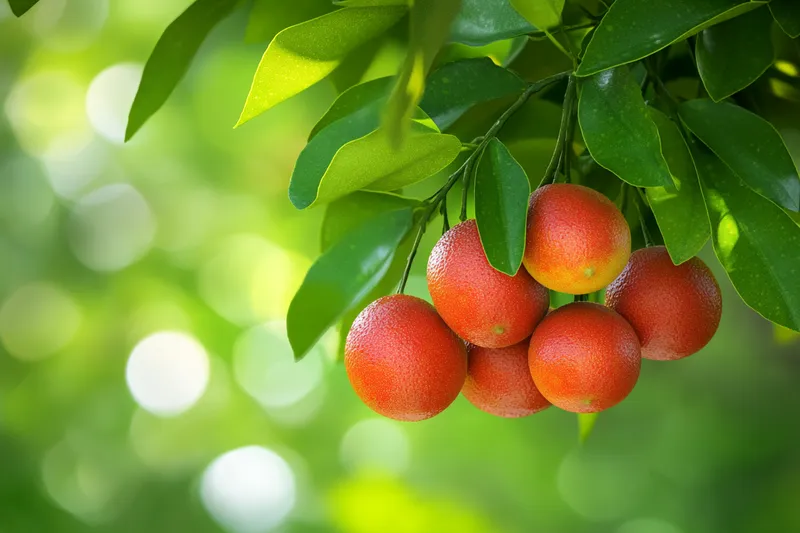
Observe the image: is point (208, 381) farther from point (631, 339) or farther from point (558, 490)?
point (631, 339)

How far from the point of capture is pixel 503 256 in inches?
13.2

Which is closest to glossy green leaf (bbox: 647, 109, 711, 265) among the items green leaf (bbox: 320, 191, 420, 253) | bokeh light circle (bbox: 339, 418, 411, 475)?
green leaf (bbox: 320, 191, 420, 253)

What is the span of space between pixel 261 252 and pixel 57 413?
51 centimetres

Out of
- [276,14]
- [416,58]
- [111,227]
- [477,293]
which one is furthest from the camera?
[111,227]

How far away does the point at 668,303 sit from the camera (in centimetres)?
39

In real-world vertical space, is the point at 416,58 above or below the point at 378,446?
above

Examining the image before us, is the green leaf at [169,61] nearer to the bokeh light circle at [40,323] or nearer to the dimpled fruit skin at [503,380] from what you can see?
the dimpled fruit skin at [503,380]

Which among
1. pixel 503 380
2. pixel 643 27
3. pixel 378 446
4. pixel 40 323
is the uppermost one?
pixel 643 27

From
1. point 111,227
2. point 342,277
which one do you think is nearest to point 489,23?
point 342,277

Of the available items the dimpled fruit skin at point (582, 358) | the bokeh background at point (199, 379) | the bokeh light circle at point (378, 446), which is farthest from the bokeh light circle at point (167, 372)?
the dimpled fruit skin at point (582, 358)

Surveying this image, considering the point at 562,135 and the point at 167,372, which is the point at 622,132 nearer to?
the point at 562,135

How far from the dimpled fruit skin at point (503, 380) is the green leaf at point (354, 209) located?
0.08 m

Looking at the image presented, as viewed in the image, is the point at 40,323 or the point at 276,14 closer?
the point at 276,14

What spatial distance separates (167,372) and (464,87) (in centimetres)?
157
